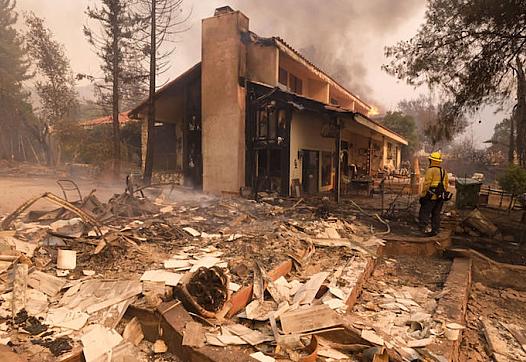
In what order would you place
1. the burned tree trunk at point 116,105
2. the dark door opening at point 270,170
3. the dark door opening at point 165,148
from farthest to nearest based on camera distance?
the burned tree trunk at point 116,105 < the dark door opening at point 165,148 < the dark door opening at point 270,170

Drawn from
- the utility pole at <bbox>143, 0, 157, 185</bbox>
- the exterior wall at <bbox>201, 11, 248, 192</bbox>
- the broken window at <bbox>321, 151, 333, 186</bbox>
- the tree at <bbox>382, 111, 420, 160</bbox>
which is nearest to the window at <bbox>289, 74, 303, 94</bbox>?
the broken window at <bbox>321, 151, 333, 186</bbox>

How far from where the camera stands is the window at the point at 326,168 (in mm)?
15227

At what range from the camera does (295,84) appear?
17594 mm

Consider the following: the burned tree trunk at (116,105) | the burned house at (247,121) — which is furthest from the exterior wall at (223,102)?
the burned tree trunk at (116,105)

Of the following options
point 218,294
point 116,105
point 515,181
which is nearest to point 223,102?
point 116,105

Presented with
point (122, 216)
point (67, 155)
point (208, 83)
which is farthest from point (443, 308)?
point (67, 155)

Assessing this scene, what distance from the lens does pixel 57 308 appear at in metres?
3.80

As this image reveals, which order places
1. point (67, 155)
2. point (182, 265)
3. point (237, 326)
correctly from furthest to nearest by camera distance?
point (67, 155)
point (182, 265)
point (237, 326)

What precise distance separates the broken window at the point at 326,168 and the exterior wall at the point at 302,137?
508 millimetres

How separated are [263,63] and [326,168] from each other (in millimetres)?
5941

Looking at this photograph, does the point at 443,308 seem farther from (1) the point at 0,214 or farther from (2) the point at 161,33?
(2) the point at 161,33

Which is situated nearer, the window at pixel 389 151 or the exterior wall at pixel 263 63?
the exterior wall at pixel 263 63

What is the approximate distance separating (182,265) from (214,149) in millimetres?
8947

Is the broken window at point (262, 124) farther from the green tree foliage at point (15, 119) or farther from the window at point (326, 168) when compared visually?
the green tree foliage at point (15, 119)
